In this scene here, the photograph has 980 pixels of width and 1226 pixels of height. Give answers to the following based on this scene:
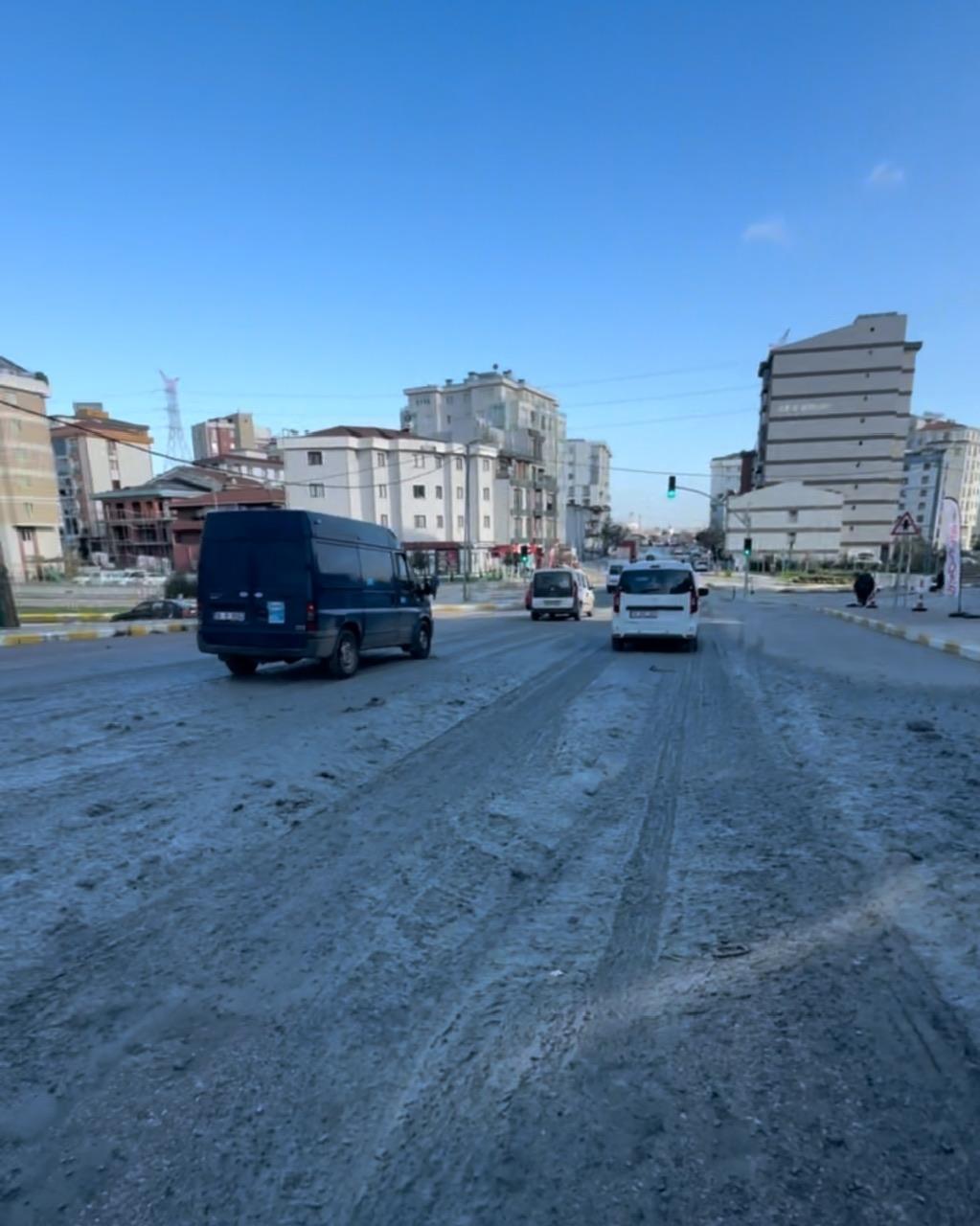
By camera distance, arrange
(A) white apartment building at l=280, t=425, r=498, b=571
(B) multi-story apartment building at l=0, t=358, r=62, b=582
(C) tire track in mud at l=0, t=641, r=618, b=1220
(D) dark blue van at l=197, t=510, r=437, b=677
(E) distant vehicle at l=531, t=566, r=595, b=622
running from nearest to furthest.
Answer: (C) tire track in mud at l=0, t=641, r=618, b=1220 < (D) dark blue van at l=197, t=510, r=437, b=677 < (E) distant vehicle at l=531, t=566, r=595, b=622 < (B) multi-story apartment building at l=0, t=358, r=62, b=582 < (A) white apartment building at l=280, t=425, r=498, b=571

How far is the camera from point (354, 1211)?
171 cm

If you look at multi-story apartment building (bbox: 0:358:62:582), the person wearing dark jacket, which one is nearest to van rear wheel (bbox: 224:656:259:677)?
the person wearing dark jacket

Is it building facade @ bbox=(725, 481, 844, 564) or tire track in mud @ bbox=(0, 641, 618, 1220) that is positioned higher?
building facade @ bbox=(725, 481, 844, 564)

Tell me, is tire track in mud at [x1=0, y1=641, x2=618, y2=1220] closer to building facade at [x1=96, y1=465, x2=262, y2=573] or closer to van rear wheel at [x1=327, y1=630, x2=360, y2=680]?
van rear wheel at [x1=327, y1=630, x2=360, y2=680]

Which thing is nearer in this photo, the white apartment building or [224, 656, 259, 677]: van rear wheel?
[224, 656, 259, 677]: van rear wheel

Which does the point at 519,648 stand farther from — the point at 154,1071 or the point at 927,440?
the point at 927,440

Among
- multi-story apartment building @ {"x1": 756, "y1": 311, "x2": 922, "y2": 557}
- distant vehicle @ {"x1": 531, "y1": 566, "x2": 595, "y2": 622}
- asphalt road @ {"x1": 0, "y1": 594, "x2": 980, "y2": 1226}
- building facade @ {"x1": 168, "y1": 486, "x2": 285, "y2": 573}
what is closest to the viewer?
asphalt road @ {"x1": 0, "y1": 594, "x2": 980, "y2": 1226}

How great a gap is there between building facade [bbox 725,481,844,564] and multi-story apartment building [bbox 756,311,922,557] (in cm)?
529

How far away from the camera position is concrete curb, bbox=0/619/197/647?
646 inches

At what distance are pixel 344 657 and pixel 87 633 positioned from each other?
483 inches

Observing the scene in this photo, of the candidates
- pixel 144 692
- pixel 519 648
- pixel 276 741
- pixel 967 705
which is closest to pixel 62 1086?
pixel 276 741

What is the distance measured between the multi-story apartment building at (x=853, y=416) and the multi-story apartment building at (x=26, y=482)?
8128cm

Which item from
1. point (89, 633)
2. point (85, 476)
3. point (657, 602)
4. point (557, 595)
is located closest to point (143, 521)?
point (85, 476)

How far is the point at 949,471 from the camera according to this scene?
4178 inches
